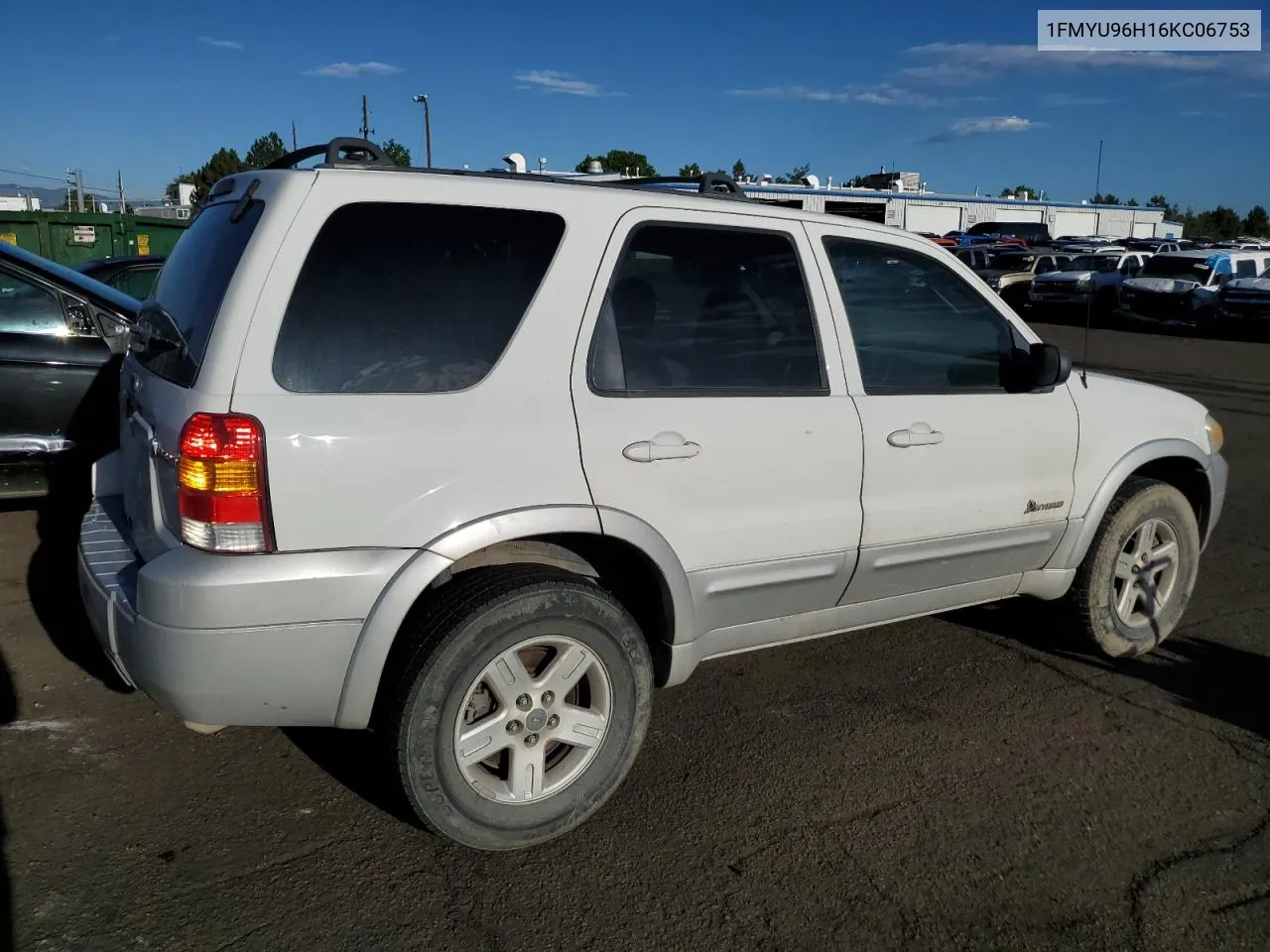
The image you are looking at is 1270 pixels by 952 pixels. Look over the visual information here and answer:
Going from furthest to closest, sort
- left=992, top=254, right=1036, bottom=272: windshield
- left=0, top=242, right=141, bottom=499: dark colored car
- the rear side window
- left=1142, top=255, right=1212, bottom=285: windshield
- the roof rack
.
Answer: left=992, top=254, right=1036, bottom=272: windshield, left=1142, top=255, right=1212, bottom=285: windshield, left=0, top=242, right=141, bottom=499: dark colored car, the roof rack, the rear side window

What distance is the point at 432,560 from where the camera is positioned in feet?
8.89

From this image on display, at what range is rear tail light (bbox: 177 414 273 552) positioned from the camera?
2.53 meters

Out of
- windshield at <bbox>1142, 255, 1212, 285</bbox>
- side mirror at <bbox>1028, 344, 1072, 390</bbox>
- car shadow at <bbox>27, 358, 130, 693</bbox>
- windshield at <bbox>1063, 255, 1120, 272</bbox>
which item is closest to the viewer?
side mirror at <bbox>1028, 344, 1072, 390</bbox>

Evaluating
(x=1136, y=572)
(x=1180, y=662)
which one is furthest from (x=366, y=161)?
(x=1180, y=662)

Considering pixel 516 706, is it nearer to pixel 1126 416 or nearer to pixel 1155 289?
pixel 1126 416

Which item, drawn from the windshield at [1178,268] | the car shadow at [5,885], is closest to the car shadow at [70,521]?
the car shadow at [5,885]

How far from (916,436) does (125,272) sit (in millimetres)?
8078

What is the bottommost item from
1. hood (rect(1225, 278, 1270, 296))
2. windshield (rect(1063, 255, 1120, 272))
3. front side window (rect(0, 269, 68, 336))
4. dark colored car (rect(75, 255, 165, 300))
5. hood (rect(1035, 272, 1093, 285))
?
front side window (rect(0, 269, 68, 336))

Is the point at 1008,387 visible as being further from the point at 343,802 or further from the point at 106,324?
the point at 106,324

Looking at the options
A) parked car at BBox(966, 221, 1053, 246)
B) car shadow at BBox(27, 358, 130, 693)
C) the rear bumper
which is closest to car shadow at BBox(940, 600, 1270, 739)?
the rear bumper

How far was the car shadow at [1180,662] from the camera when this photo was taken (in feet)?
13.3

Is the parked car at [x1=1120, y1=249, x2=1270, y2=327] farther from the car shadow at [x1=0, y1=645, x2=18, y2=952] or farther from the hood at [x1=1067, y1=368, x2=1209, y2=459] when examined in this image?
the car shadow at [x1=0, y1=645, x2=18, y2=952]

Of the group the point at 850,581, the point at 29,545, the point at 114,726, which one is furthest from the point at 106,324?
the point at 850,581

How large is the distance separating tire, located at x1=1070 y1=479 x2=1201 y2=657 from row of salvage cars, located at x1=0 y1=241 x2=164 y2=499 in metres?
4.73
